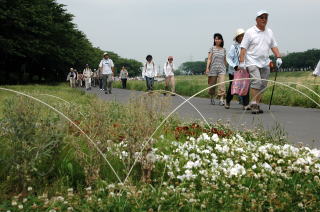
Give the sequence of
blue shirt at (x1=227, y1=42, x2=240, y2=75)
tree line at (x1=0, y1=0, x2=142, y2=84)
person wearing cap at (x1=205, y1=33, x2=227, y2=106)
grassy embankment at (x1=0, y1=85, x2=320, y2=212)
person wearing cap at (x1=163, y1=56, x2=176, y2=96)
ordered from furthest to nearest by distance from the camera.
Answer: tree line at (x1=0, y1=0, x2=142, y2=84) → person wearing cap at (x1=163, y1=56, x2=176, y2=96) → person wearing cap at (x1=205, y1=33, x2=227, y2=106) → blue shirt at (x1=227, y1=42, x2=240, y2=75) → grassy embankment at (x1=0, y1=85, x2=320, y2=212)

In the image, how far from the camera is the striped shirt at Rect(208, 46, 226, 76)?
48.4 ft

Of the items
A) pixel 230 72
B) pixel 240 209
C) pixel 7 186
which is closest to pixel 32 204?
pixel 7 186

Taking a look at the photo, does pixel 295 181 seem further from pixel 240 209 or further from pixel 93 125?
pixel 93 125

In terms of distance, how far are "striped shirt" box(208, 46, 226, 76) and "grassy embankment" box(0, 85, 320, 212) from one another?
9.25 m

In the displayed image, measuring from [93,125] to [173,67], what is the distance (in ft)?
56.3

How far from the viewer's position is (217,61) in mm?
14773

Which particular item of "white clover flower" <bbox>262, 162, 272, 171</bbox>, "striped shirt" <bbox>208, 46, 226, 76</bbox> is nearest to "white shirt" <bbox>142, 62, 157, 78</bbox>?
"striped shirt" <bbox>208, 46, 226, 76</bbox>

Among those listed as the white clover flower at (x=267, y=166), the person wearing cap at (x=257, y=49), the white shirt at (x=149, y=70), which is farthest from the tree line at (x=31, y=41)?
the white clover flower at (x=267, y=166)

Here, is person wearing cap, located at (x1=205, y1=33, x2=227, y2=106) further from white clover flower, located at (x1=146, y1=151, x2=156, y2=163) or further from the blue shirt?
white clover flower, located at (x1=146, y1=151, x2=156, y2=163)

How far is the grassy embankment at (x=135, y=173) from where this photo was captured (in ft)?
12.3

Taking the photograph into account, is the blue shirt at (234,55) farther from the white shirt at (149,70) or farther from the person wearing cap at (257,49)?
the white shirt at (149,70)

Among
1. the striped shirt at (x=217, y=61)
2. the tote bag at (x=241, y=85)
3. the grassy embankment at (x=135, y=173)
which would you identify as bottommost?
the grassy embankment at (x=135, y=173)

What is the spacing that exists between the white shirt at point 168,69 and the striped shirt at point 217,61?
260 inches

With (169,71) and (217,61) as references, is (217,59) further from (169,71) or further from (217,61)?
(169,71)
